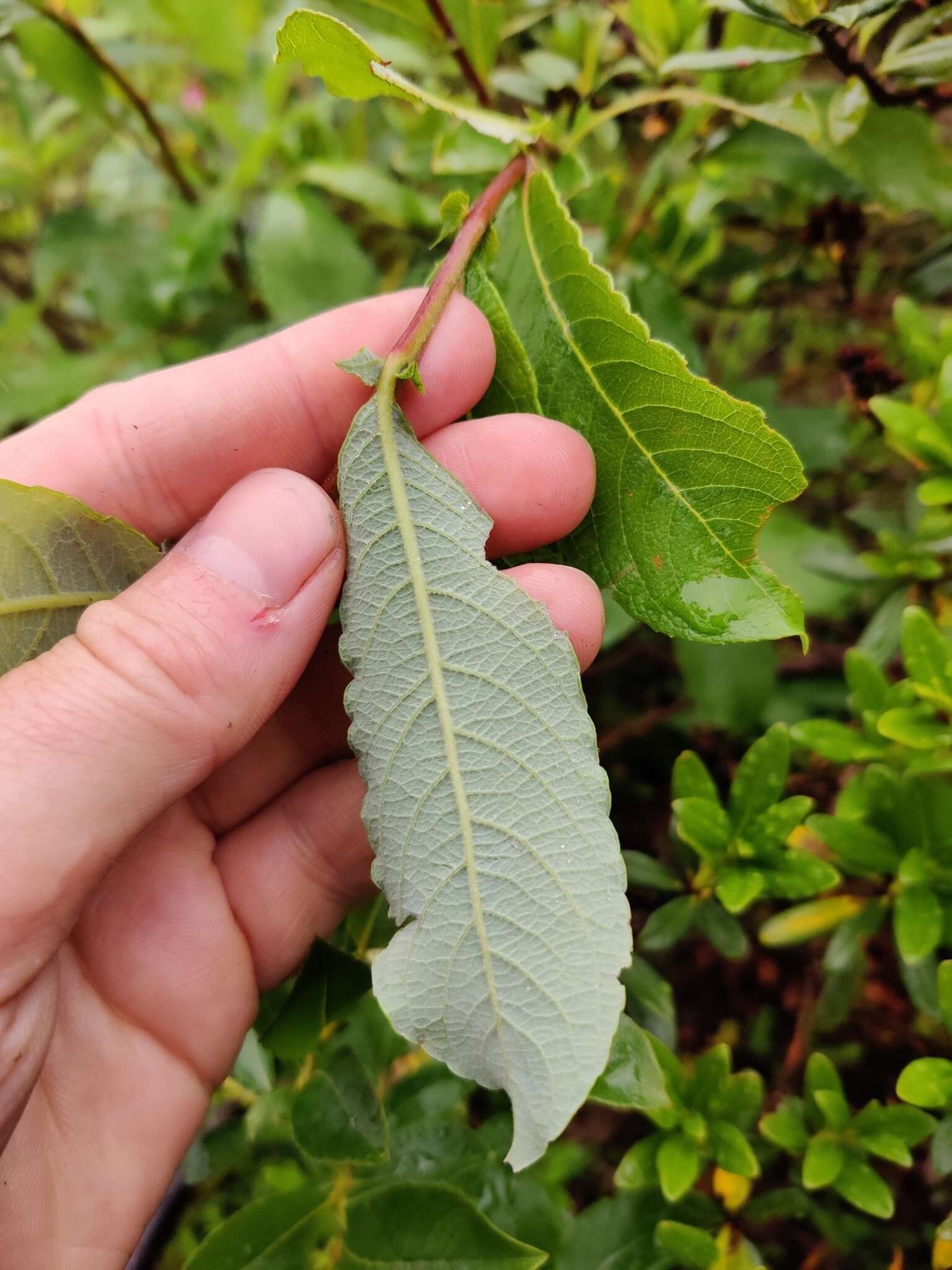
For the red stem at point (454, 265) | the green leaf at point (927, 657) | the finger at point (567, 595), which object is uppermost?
the red stem at point (454, 265)

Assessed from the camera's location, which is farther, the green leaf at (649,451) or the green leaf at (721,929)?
the green leaf at (721,929)

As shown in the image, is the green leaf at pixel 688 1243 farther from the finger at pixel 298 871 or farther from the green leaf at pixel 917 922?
the finger at pixel 298 871

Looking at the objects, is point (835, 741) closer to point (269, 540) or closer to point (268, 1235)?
point (269, 540)

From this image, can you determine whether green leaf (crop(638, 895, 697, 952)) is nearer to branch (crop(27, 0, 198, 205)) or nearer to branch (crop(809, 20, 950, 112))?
branch (crop(809, 20, 950, 112))

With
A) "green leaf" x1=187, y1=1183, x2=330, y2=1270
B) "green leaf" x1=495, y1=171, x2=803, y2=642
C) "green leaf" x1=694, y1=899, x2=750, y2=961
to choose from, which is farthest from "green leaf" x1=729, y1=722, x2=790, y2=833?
"green leaf" x1=187, y1=1183, x2=330, y2=1270

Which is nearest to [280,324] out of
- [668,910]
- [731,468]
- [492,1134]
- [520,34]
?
[520,34]

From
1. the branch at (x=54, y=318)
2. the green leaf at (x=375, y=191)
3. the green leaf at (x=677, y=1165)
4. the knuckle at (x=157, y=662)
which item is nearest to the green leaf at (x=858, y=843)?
the green leaf at (x=677, y=1165)
